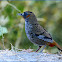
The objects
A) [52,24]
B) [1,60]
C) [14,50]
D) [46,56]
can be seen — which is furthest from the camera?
[52,24]

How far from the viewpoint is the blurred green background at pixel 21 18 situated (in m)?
5.48

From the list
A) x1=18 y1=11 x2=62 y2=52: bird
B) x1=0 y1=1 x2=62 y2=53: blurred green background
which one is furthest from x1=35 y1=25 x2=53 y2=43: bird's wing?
x1=0 y1=1 x2=62 y2=53: blurred green background

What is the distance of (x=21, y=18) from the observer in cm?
582

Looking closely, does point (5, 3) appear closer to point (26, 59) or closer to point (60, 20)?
point (60, 20)

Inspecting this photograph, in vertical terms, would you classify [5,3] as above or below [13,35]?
above

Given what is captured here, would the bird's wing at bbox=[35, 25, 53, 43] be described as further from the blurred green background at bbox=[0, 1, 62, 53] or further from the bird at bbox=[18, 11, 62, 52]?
the blurred green background at bbox=[0, 1, 62, 53]

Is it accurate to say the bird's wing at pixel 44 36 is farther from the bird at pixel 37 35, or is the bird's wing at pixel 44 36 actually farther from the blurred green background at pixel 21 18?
the blurred green background at pixel 21 18

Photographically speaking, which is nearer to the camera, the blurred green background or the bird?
the bird

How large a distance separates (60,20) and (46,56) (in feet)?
11.1

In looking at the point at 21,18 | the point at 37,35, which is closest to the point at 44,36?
the point at 37,35

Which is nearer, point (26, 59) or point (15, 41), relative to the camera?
point (26, 59)

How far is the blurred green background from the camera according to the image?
5.48 m

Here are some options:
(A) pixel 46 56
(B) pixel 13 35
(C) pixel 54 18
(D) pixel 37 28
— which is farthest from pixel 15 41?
(A) pixel 46 56

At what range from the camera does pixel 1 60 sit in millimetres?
2689
